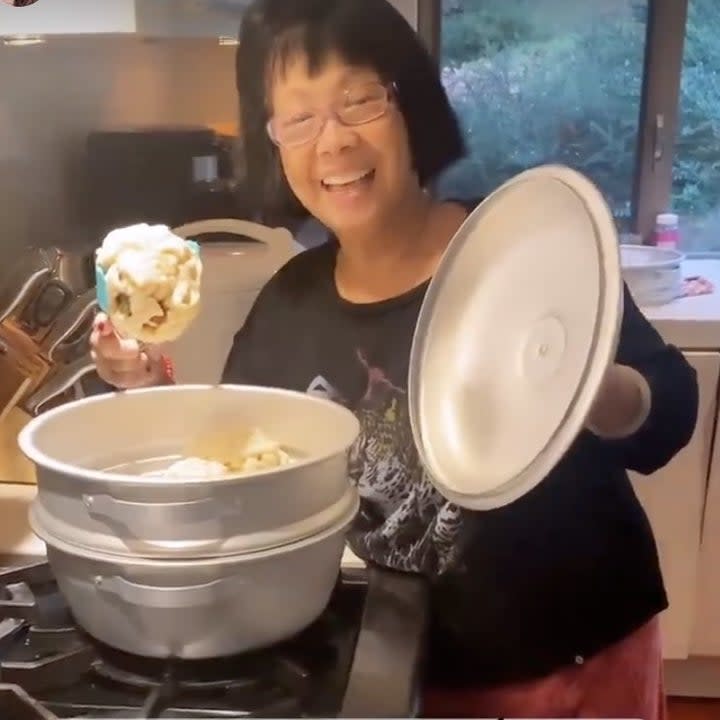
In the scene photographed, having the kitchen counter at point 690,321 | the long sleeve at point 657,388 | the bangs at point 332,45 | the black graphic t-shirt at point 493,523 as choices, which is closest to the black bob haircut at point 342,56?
the bangs at point 332,45

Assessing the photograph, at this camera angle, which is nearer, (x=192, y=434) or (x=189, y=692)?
(x=189, y=692)

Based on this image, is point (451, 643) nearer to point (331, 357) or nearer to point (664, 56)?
point (331, 357)

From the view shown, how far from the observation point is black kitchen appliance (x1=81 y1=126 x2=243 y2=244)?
3.58ft

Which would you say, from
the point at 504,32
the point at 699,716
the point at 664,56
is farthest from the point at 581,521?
the point at 699,716

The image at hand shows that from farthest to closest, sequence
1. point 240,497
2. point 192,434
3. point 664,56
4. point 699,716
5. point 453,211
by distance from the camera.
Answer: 1. point 699,716
2. point 664,56
3. point 453,211
4. point 192,434
5. point 240,497

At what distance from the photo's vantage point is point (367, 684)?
0.75 meters

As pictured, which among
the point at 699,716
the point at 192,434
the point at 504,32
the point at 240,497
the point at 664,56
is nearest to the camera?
the point at 240,497

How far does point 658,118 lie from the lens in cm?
145

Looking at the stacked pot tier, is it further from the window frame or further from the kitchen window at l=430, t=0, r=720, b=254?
the window frame

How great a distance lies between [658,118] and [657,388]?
63 centimetres

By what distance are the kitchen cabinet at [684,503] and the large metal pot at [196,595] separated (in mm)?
855

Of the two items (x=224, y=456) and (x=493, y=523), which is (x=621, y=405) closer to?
(x=493, y=523)

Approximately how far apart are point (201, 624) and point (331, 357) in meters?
0.34

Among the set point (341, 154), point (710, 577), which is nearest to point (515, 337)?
point (341, 154)
